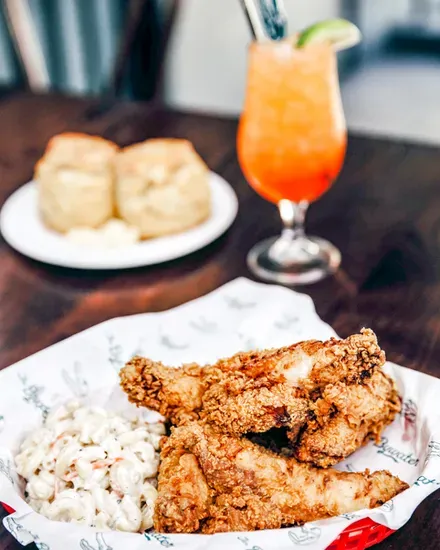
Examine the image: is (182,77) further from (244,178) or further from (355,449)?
(355,449)

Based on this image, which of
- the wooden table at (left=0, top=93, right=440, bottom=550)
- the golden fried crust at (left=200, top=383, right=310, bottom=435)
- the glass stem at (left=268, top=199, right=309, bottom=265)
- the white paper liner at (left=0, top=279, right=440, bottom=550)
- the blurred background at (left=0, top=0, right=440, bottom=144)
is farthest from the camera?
the blurred background at (left=0, top=0, right=440, bottom=144)

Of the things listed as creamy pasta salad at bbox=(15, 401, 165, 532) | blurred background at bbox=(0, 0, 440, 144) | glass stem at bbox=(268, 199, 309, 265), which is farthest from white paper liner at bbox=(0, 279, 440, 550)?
blurred background at bbox=(0, 0, 440, 144)

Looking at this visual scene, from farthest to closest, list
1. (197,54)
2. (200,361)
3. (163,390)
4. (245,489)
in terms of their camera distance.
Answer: (197,54) < (200,361) < (163,390) < (245,489)

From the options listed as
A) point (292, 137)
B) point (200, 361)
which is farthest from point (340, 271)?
point (200, 361)

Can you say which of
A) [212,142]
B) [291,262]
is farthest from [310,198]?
[212,142]

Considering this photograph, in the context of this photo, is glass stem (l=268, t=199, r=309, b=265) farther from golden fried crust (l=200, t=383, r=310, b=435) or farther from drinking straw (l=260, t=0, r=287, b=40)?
golden fried crust (l=200, t=383, r=310, b=435)

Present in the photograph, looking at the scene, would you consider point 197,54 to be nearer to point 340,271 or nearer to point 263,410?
point 340,271

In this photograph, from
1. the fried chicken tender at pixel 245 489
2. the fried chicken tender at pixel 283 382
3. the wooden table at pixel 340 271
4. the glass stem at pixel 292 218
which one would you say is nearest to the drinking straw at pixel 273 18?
the glass stem at pixel 292 218
